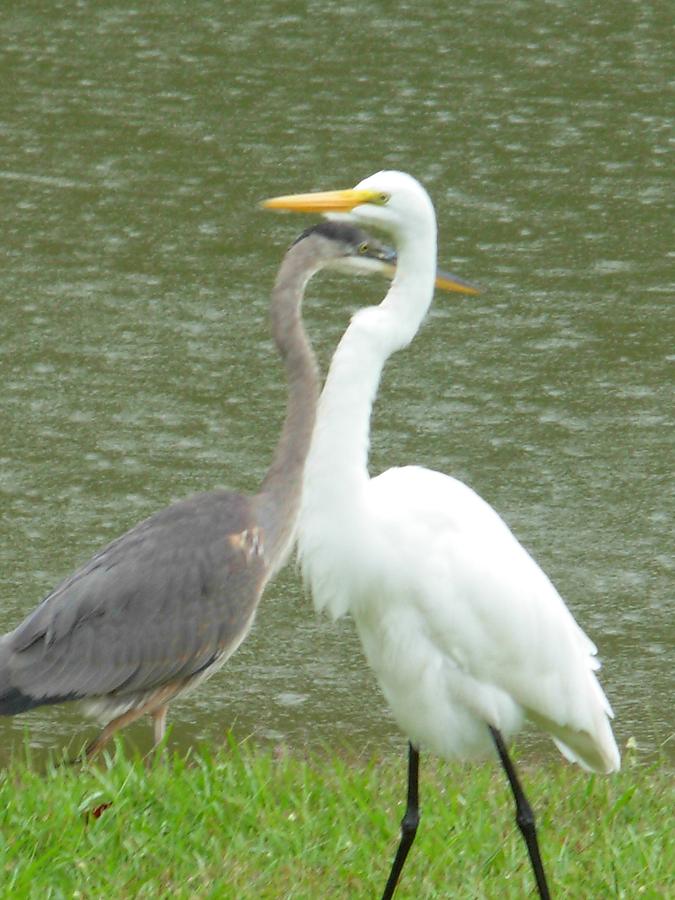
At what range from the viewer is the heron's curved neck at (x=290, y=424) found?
4965 mm

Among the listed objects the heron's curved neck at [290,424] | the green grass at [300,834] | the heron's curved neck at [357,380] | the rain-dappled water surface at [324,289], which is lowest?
the rain-dappled water surface at [324,289]

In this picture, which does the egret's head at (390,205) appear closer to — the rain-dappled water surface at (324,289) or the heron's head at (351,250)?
the heron's head at (351,250)

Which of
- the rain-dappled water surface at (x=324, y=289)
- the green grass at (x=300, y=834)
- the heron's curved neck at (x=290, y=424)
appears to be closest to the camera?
the green grass at (x=300, y=834)

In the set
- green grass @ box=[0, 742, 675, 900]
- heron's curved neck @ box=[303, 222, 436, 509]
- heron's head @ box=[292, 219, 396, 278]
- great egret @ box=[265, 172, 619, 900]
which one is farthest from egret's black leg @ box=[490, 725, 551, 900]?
heron's head @ box=[292, 219, 396, 278]

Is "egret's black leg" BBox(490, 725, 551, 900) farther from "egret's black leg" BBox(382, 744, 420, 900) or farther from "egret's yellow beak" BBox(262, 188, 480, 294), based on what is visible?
"egret's yellow beak" BBox(262, 188, 480, 294)

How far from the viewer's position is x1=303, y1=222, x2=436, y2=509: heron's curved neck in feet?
12.5

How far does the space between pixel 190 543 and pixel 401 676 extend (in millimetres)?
975

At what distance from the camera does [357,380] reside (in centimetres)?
380

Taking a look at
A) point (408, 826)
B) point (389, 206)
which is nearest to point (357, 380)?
point (389, 206)

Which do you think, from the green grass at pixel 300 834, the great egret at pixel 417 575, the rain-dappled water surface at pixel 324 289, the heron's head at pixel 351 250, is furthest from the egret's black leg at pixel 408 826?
the rain-dappled water surface at pixel 324 289

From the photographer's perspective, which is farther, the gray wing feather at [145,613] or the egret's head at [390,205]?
the gray wing feather at [145,613]

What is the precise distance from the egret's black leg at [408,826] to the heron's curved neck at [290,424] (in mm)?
1044

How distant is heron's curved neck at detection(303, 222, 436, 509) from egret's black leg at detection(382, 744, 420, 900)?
0.65 metres

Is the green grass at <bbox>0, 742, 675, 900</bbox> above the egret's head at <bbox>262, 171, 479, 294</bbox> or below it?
below
